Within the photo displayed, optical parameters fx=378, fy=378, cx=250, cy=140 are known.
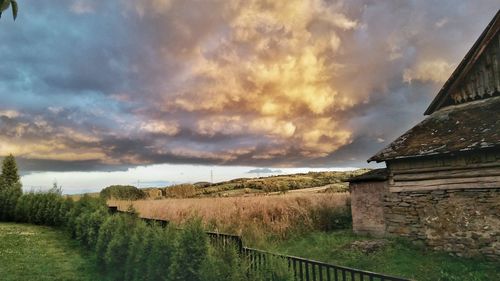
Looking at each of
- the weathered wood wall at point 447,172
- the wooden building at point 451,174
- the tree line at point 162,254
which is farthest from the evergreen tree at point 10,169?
the weathered wood wall at point 447,172

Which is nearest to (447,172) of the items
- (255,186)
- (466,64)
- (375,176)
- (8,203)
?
(375,176)

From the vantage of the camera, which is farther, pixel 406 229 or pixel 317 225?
pixel 317 225

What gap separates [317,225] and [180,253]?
11.7 metres

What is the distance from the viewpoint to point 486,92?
14.8m

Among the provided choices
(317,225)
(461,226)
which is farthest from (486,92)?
(317,225)

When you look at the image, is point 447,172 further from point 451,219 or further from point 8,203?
point 8,203

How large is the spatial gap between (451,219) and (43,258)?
555 inches

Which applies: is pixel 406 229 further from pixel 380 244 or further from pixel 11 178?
pixel 11 178

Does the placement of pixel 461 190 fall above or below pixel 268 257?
above

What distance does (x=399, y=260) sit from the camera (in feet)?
38.4

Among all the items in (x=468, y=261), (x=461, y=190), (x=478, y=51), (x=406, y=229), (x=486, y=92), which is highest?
(x=478, y=51)

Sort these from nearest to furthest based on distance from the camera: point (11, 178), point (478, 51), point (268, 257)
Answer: point (268, 257) → point (478, 51) → point (11, 178)

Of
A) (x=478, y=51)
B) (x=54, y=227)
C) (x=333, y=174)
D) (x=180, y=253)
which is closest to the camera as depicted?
(x=180, y=253)

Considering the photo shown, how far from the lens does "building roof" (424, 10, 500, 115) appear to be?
1437 cm
